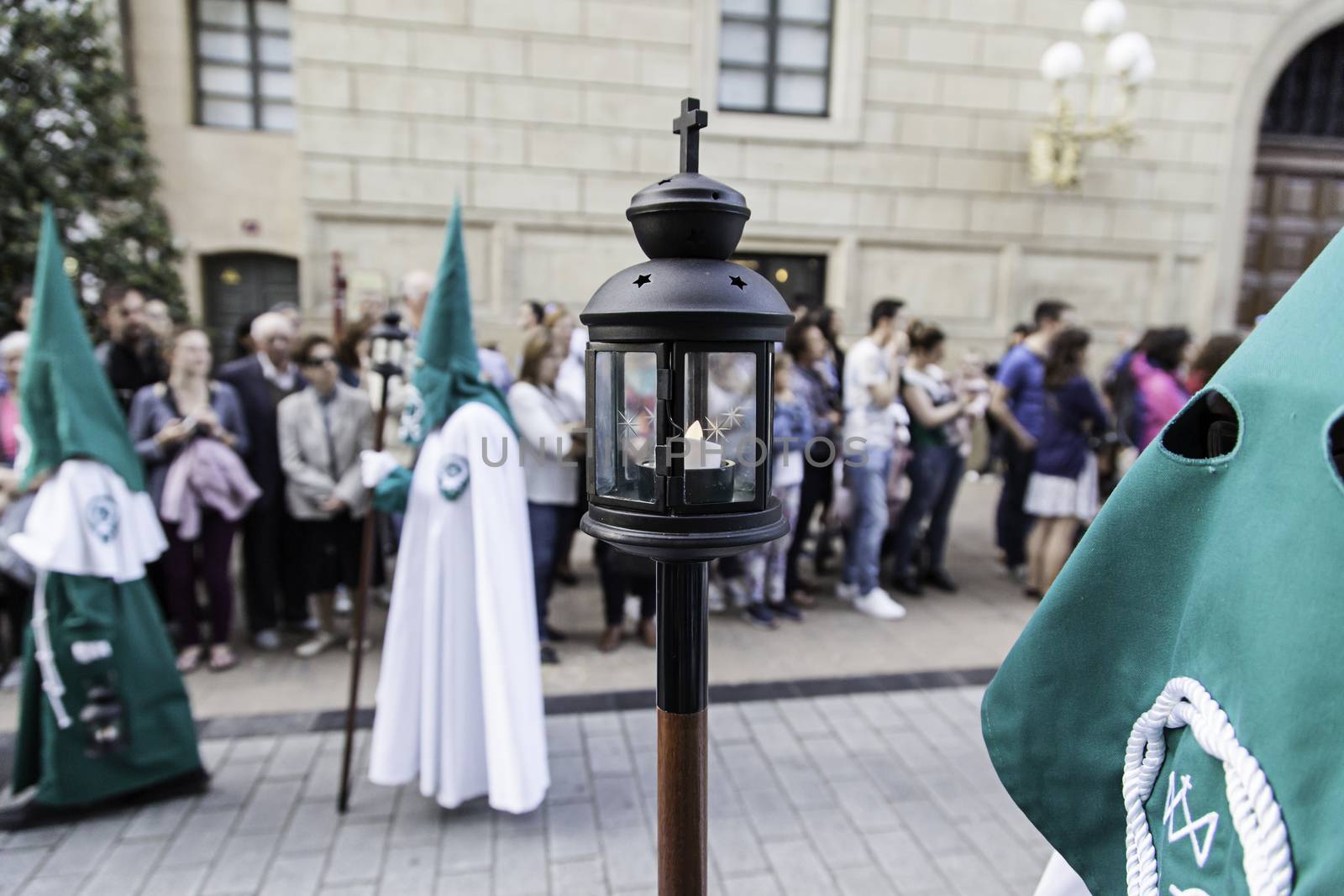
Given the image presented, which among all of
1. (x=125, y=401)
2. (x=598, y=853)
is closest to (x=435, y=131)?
(x=125, y=401)

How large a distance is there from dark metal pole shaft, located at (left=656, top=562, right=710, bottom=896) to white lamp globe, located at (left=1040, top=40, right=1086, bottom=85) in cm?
963

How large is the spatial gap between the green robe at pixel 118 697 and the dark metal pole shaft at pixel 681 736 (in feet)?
8.03

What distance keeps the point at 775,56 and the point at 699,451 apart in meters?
9.43

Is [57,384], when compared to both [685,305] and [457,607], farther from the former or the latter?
[685,305]

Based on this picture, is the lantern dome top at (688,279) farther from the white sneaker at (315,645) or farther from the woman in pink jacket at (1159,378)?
the woman in pink jacket at (1159,378)

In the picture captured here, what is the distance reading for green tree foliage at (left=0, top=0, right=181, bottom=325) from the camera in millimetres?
6660

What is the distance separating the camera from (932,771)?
11.8 ft

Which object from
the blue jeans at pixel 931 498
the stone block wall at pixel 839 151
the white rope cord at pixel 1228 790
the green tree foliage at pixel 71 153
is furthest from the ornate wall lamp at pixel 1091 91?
the white rope cord at pixel 1228 790

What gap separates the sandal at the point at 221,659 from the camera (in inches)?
179

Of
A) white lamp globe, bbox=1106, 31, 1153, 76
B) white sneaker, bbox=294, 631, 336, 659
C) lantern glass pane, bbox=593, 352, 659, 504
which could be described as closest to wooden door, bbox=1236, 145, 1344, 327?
white lamp globe, bbox=1106, 31, 1153, 76

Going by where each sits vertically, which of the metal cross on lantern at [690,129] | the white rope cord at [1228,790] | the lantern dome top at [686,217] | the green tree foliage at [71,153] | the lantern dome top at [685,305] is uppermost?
the green tree foliage at [71,153]

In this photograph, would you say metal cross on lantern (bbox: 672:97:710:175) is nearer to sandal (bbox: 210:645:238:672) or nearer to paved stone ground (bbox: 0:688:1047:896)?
paved stone ground (bbox: 0:688:1047:896)

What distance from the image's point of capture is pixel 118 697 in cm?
310

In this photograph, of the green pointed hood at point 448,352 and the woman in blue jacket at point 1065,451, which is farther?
the woman in blue jacket at point 1065,451
